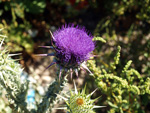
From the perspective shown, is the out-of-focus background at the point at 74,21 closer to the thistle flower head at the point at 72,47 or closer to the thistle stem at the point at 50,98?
the thistle stem at the point at 50,98

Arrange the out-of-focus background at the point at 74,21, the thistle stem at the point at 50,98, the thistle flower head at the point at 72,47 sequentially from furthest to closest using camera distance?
1. the out-of-focus background at the point at 74,21
2. the thistle stem at the point at 50,98
3. the thistle flower head at the point at 72,47

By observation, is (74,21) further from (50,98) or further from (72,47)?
(72,47)

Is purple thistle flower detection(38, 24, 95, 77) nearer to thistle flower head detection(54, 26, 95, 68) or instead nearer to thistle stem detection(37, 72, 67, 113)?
thistle flower head detection(54, 26, 95, 68)

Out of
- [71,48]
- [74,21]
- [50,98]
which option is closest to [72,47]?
[71,48]

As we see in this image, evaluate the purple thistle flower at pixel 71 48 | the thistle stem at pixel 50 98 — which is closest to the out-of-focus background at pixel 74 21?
the thistle stem at pixel 50 98

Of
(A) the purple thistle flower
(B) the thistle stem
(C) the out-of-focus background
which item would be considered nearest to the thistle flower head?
(A) the purple thistle flower

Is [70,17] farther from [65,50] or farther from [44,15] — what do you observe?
[65,50]
